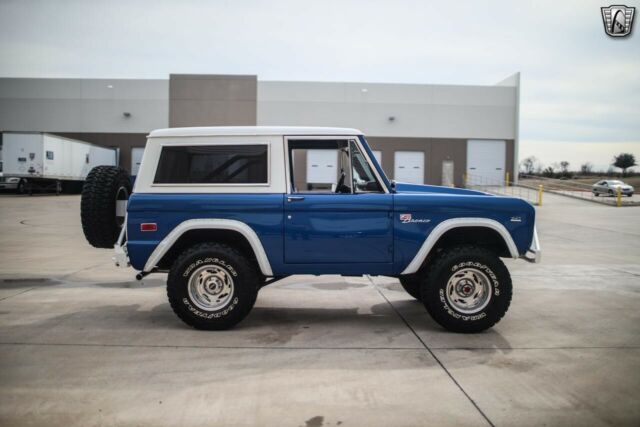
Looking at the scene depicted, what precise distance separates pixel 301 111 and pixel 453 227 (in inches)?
1366

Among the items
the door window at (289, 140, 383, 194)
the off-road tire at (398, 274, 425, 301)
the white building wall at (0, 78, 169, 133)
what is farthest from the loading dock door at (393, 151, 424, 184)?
the door window at (289, 140, 383, 194)

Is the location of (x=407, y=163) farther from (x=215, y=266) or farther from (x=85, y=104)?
(x=215, y=266)

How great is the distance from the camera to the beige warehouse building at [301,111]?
1526 inches

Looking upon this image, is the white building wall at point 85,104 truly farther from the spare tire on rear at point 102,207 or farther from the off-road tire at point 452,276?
the off-road tire at point 452,276

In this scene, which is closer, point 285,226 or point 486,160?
point 285,226

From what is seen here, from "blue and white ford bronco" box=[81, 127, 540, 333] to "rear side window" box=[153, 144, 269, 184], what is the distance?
0.01 metres

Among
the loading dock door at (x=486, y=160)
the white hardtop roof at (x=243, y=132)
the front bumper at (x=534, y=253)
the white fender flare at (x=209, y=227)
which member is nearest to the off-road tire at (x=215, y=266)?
the white fender flare at (x=209, y=227)

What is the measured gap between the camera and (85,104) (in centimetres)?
3922

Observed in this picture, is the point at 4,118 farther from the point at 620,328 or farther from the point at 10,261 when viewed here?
the point at 620,328

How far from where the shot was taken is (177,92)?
38.6 metres

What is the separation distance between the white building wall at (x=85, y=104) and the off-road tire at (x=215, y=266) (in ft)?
117

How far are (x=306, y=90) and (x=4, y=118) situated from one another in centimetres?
2371

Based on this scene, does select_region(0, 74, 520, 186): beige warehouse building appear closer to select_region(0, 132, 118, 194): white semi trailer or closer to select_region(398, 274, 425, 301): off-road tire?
select_region(0, 132, 118, 194): white semi trailer

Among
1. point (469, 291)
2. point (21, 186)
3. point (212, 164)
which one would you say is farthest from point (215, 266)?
point (21, 186)
